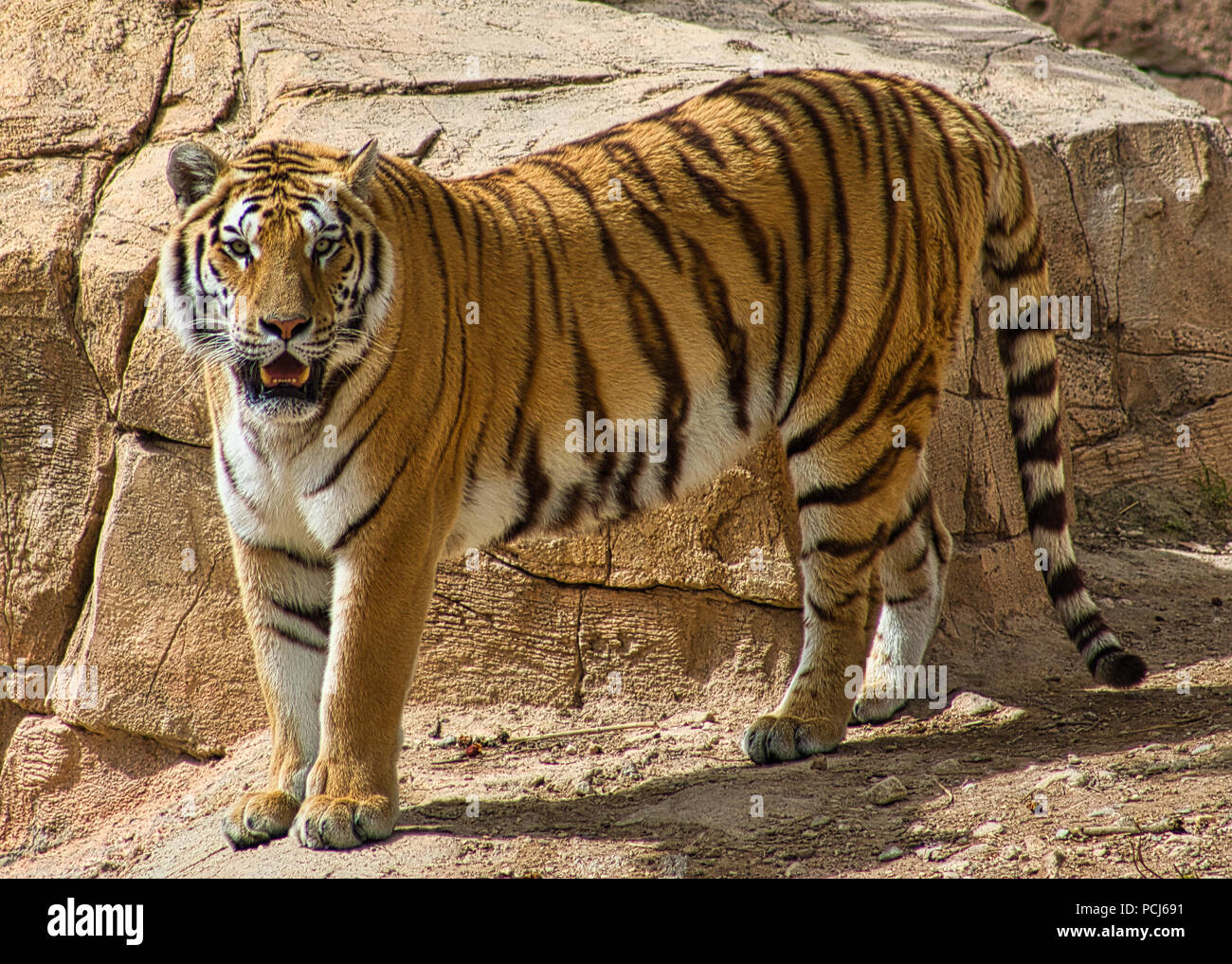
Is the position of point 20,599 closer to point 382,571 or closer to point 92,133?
point 92,133

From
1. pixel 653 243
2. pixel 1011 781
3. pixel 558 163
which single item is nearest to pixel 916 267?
pixel 653 243

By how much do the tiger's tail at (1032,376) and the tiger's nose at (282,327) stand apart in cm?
218

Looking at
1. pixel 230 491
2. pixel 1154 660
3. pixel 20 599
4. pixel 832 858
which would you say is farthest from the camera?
pixel 20 599

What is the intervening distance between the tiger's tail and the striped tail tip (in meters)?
0.16

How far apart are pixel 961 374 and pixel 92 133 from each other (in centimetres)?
327

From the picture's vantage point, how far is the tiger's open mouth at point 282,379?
3.19 meters

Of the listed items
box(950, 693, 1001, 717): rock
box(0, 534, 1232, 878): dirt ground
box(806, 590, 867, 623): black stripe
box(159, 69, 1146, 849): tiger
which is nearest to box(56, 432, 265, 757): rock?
box(0, 534, 1232, 878): dirt ground

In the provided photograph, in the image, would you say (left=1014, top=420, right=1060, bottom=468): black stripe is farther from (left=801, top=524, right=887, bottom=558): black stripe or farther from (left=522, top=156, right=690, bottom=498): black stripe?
(left=522, top=156, right=690, bottom=498): black stripe

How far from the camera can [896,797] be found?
3475 mm

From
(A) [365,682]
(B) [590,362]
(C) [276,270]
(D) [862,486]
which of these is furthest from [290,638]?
(D) [862,486]

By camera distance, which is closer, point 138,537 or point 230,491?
point 230,491

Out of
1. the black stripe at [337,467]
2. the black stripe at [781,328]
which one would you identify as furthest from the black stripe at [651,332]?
the black stripe at [337,467]

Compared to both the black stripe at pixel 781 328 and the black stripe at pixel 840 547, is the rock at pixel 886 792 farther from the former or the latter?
the black stripe at pixel 781 328

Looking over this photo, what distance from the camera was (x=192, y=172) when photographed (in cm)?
334
